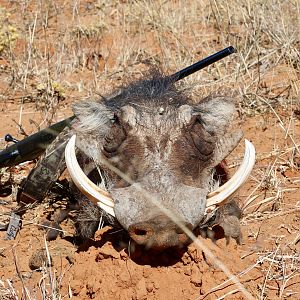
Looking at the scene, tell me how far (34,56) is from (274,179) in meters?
3.07

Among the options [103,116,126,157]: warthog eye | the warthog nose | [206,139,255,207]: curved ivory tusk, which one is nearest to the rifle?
[103,116,126,157]: warthog eye

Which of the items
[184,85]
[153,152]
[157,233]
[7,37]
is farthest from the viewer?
[7,37]

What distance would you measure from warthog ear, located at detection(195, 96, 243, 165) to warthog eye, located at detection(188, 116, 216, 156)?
4 centimetres

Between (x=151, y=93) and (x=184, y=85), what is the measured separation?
560 mm

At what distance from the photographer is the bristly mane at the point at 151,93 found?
3332 mm

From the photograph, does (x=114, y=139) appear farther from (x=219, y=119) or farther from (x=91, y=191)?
(x=219, y=119)

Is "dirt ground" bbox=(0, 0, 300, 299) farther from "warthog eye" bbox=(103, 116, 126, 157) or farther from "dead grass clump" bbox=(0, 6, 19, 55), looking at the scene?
"warthog eye" bbox=(103, 116, 126, 157)

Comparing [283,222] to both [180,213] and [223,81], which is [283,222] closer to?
[180,213]

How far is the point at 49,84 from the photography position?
5.52 metres

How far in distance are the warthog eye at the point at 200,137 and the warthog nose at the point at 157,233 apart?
25.8 inches

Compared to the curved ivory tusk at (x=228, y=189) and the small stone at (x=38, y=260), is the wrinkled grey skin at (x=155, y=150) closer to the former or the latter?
the curved ivory tusk at (x=228, y=189)

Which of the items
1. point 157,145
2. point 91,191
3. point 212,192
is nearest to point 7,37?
point 157,145

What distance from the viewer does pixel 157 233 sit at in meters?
2.48

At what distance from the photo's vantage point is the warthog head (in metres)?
2.59
